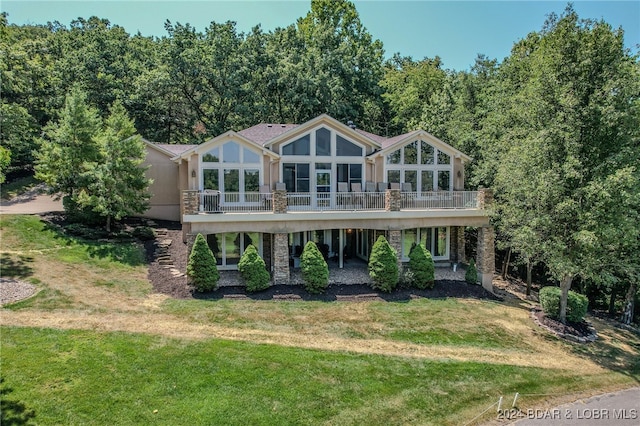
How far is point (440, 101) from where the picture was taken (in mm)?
26984

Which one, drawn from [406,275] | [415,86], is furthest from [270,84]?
[406,275]

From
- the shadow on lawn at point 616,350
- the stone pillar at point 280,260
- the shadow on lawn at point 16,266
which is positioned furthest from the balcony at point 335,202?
the shadow on lawn at point 616,350

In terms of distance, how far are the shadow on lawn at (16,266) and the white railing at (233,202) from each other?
6.37m

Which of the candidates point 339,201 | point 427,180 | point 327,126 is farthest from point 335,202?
point 427,180

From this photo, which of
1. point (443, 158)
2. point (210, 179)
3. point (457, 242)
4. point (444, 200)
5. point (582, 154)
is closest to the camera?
point (582, 154)

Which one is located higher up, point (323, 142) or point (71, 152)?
point (323, 142)

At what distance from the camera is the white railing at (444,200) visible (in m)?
17.1

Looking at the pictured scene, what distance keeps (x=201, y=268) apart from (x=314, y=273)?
4203mm

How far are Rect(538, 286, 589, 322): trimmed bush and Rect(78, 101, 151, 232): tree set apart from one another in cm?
1863

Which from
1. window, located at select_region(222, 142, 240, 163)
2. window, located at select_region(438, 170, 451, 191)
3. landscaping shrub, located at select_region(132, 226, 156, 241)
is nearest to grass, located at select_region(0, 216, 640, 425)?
landscaping shrub, located at select_region(132, 226, 156, 241)

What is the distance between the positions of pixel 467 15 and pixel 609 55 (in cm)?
773

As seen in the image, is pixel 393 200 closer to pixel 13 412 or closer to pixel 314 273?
pixel 314 273

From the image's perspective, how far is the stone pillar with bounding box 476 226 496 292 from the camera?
16.9 meters

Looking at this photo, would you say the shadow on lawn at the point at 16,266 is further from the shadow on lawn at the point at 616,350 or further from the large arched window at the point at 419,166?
the shadow on lawn at the point at 616,350
